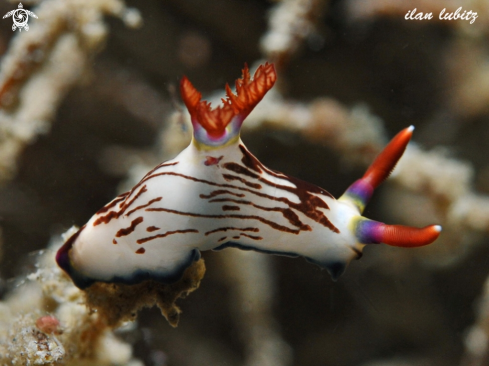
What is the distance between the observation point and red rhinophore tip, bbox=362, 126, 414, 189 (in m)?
1.81

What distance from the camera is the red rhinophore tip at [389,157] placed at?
181cm

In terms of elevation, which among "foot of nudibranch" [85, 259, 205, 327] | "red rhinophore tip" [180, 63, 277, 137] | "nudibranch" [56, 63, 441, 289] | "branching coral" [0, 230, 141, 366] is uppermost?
"red rhinophore tip" [180, 63, 277, 137]

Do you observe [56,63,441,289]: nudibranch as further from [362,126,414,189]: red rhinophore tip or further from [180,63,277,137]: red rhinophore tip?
[362,126,414,189]: red rhinophore tip

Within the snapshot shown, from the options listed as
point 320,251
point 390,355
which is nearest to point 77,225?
point 320,251

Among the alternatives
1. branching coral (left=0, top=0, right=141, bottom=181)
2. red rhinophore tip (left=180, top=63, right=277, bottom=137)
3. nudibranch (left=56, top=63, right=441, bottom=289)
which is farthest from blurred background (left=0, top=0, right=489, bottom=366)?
red rhinophore tip (left=180, top=63, right=277, bottom=137)

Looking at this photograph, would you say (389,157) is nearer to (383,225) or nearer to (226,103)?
(383,225)

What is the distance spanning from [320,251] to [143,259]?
76cm

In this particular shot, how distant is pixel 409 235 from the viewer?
1.55 m

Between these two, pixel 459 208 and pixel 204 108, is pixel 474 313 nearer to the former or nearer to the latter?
pixel 459 208

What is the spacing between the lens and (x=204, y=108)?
4.47 feet

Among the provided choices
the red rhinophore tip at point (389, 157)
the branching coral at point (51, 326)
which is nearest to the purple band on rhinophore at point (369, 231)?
the red rhinophore tip at point (389, 157)

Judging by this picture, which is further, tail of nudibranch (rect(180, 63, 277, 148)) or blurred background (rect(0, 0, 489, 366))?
blurred background (rect(0, 0, 489, 366))

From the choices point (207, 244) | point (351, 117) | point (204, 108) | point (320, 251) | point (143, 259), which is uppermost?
point (351, 117)

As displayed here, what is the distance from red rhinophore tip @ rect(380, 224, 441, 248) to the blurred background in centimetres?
76
